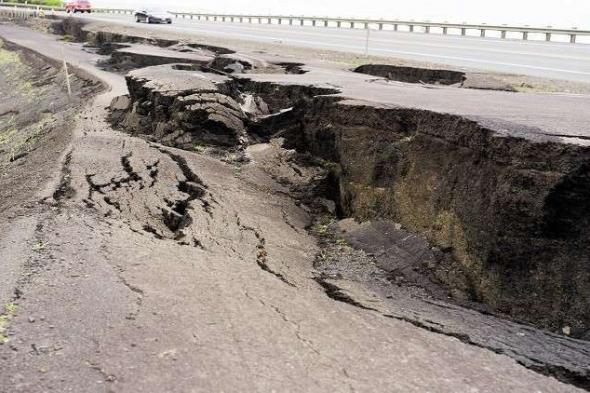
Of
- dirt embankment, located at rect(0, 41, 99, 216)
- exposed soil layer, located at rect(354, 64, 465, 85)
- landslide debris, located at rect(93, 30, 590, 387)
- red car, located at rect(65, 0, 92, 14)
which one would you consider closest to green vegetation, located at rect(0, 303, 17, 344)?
landslide debris, located at rect(93, 30, 590, 387)

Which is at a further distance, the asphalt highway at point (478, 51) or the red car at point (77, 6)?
the red car at point (77, 6)

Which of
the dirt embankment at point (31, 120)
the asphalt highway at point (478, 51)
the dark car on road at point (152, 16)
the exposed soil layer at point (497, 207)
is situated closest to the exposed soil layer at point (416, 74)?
the asphalt highway at point (478, 51)

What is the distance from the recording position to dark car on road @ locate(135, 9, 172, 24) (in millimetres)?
31562

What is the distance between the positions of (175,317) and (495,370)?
1.78 m

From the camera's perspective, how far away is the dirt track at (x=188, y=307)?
2775 millimetres

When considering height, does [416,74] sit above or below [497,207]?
above

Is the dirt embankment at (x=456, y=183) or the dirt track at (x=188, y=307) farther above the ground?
the dirt embankment at (x=456, y=183)

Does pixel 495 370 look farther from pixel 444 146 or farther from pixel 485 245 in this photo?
pixel 444 146

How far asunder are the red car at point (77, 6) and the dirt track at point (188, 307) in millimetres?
42493

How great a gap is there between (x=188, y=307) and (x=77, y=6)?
4606 centimetres

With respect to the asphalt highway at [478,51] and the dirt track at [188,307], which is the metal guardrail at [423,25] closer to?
the asphalt highway at [478,51]

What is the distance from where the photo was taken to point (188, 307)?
3.39 m

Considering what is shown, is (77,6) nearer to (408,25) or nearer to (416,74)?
(408,25)

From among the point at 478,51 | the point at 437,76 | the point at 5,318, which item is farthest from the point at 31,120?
the point at 478,51
